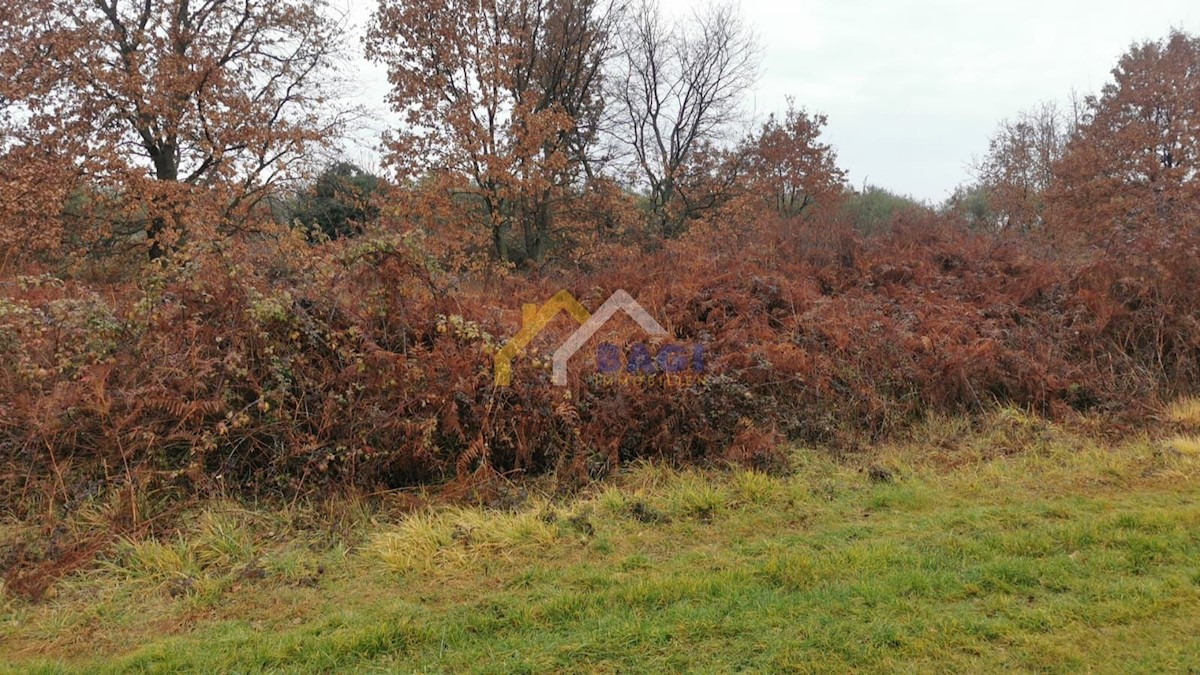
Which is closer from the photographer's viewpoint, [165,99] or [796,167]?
[165,99]

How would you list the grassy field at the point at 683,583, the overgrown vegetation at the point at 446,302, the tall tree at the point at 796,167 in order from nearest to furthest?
the grassy field at the point at 683,583 → the overgrown vegetation at the point at 446,302 → the tall tree at the point at 796,167

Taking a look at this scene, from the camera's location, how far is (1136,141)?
18.8 meters

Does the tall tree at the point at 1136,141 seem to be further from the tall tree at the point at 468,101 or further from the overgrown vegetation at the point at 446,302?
the tall tree at the point at 468,101

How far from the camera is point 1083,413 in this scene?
7125mm

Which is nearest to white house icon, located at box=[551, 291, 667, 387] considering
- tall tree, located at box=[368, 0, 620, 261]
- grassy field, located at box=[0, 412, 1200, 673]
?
grassy field, located at box=[0, 412, 1200, 673]

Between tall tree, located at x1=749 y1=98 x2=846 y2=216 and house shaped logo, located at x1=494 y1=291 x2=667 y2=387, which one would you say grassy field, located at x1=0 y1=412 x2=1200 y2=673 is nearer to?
house shaped logo, located at x1=494 y1=291 x2=667 y2=387

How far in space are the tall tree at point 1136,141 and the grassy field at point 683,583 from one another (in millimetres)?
17055

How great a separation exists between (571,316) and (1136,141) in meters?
20.1


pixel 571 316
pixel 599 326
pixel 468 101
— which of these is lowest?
pixel 599 326

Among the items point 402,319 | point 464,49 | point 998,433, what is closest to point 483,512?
point 402,319

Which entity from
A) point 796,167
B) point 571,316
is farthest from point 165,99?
point 796,167

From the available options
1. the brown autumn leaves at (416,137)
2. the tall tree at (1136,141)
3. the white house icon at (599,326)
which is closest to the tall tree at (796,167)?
the brown autumn leaves at (416,137)

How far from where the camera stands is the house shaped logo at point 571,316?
585 cm

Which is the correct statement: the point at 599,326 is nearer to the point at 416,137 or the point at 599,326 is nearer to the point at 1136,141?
the point at 416,137
